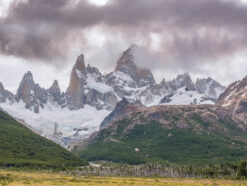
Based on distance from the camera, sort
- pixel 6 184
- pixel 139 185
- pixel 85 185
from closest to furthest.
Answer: pixel 6 184, pixel 85 185, pixel 139 185

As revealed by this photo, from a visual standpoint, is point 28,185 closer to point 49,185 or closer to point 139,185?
point 49,185

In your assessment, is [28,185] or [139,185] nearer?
[28,185]

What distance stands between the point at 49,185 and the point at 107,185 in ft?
87.4

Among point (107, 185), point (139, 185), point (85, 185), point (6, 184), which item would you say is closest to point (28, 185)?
point (6, 184)

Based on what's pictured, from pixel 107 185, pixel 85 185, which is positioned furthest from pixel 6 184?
pixel 107 185

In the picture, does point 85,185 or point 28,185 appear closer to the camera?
point 28,185

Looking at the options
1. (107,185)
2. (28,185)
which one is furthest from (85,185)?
(28,185)

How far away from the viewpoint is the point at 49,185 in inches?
5645

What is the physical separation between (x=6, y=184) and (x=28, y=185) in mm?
7497

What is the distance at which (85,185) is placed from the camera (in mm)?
152125

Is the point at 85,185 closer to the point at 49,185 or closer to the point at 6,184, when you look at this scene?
the point at 49,185

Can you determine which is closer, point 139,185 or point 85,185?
point 85,185

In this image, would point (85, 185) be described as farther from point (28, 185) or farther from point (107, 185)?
point (28, 185)

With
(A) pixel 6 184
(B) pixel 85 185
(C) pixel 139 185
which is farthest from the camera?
(C) pixel 139 185
